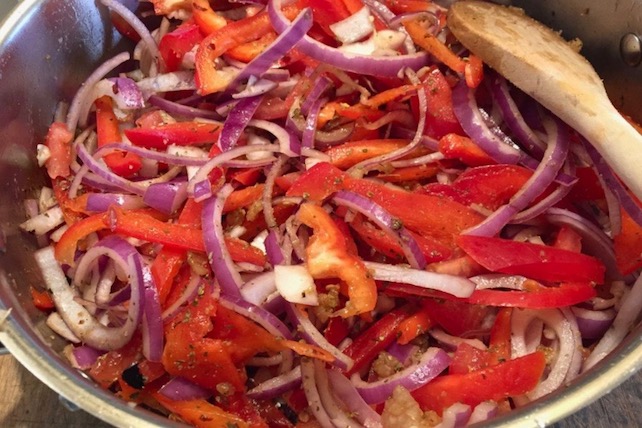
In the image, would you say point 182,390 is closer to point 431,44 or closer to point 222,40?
point 222,40

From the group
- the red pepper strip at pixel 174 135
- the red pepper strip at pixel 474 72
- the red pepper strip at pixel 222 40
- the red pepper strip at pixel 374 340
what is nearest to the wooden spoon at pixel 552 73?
the red pepper strip at pixel 474 72

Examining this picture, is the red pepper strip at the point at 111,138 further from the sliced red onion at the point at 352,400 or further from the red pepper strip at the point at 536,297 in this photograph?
the red pepper strip at the point at 536,297

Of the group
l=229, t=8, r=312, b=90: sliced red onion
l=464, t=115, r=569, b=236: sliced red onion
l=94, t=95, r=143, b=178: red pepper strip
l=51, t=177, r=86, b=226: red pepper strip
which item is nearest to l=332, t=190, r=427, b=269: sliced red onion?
l=464, t=115, r=569, b=236: sliced red onion

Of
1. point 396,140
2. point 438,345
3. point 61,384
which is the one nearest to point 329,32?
point 396,140

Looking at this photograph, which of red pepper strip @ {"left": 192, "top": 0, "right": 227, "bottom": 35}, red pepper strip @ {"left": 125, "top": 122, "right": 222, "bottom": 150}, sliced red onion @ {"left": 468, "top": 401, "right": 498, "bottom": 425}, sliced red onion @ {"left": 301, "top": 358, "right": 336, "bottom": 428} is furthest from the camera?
red pepper strip @ {"left": 192, "top": 0, "right": 227, "bottom": 35}

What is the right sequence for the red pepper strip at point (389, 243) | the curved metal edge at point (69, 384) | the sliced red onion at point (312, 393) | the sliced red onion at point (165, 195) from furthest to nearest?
1. the sliced red onion at point (165, 195)
2. the red pepper strip at point (389, 243)
3. the sliced red onion at point (312, 393)
4. the curved metal edge at point (69, 384)

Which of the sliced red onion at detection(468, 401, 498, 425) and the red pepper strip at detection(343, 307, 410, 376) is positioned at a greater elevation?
the sliced red onion at detection(468, 401, 498, 425)

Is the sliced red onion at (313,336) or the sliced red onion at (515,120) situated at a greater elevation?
the sliced red onion at (515,120)

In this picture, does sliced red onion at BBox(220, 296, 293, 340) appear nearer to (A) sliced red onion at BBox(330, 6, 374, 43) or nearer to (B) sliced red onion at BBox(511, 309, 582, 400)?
(B) sliced red onion at BBox(511, 309, 582, 400)

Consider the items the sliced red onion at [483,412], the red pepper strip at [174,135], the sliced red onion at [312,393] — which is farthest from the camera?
the red pepper strip at [174,135]
